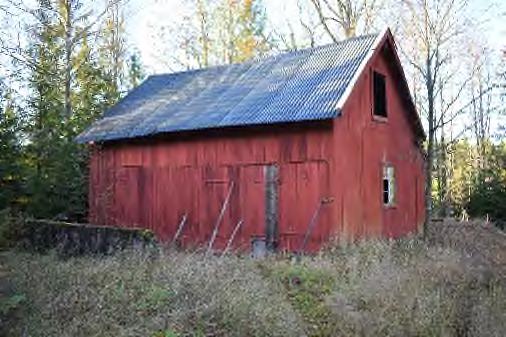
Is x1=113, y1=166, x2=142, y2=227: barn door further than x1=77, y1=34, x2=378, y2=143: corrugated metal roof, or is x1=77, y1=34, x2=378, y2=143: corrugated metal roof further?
x1=113, y1=166, x2=142, y2=227: barn door

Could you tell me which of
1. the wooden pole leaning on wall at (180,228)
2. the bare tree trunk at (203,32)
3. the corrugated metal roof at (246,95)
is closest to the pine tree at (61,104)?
the corrugated metal roof at (246,95)

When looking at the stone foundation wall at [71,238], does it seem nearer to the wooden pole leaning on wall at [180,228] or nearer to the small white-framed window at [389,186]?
the wooden pole leaning on wall at [180,228]

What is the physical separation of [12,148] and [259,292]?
11.7m

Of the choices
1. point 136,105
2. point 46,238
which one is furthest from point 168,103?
point 46,238

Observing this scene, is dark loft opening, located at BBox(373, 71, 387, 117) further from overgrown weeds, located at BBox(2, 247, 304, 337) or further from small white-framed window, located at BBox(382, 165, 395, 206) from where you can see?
overgrown weeds, located at BBox(2, 247, 304, 337)

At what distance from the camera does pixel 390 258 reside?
13492 millimetres

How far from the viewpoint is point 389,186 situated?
779 inches

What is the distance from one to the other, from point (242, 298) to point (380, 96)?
1269cm

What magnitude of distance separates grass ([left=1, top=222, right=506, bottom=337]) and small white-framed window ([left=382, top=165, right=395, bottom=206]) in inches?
276

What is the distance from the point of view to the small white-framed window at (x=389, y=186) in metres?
19.6

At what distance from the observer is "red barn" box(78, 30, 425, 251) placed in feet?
54.0

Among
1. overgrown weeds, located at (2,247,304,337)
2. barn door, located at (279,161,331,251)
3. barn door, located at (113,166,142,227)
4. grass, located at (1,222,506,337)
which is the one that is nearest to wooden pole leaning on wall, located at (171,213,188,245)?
barn door, located at (113,166,142,227)

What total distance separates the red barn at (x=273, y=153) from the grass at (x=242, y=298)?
169 inches

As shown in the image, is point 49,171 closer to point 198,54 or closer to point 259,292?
point 259,292
